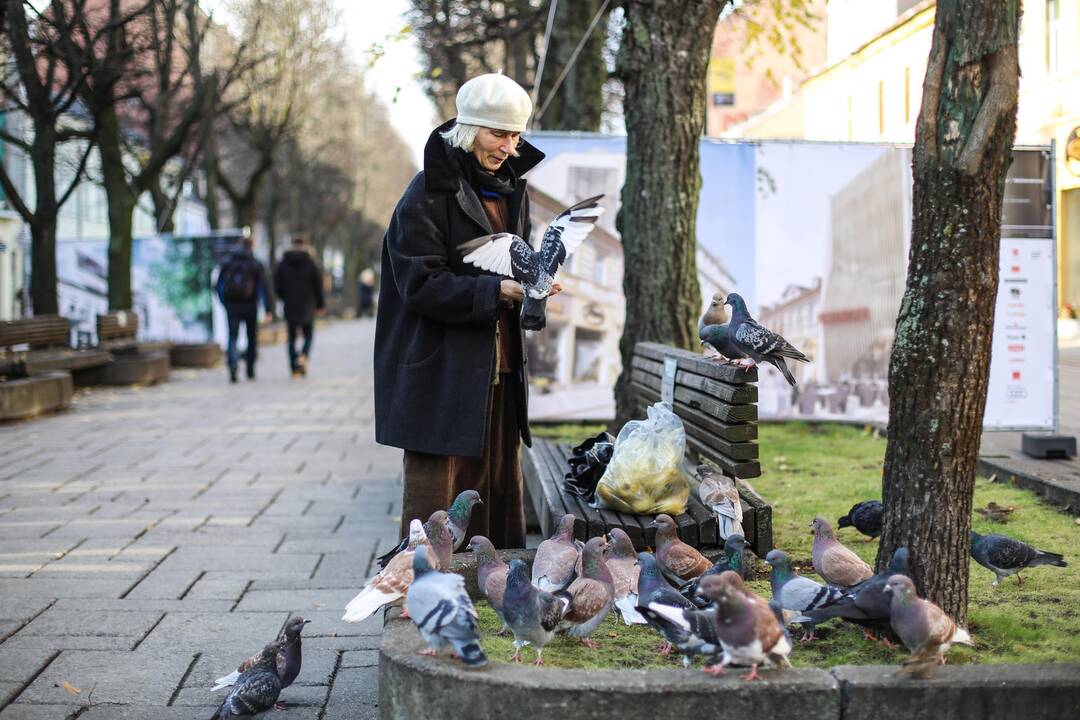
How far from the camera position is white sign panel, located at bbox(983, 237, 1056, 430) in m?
9.68

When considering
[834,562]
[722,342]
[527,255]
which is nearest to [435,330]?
[527,255]

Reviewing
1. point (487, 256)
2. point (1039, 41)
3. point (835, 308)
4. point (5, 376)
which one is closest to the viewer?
point (487, 256)

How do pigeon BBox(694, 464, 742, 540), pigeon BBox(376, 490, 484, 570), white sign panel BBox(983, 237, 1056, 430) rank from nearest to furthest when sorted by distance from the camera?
pigeon BBox(376, 490, 484, 570) < pigeon BBox(694, 464, 742, 540) < white sign panel BBox(983, 237, 1056, 430)

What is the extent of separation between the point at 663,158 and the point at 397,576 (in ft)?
15.2

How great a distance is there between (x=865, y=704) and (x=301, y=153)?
4391 cm

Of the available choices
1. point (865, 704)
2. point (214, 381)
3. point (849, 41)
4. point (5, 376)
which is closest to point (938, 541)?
point (865, 704)

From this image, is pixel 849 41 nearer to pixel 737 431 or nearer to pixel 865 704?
pixel 737 431

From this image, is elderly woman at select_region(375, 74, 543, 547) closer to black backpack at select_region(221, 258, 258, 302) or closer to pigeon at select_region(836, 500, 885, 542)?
pigeon at select_region(836, 500, 885, 542)

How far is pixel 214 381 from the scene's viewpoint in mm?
17984

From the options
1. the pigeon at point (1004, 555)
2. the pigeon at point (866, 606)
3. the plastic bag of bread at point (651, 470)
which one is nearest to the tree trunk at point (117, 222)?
the plastic bag of bread at point (651, 470)

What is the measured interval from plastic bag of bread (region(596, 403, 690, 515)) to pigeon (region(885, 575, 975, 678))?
1.49 m

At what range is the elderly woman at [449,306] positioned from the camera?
427cm

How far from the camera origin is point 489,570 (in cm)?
409

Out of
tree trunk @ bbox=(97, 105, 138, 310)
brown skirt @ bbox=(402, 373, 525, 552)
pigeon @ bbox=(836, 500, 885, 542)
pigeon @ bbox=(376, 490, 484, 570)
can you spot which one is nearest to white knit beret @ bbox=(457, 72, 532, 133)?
brown skirt @ bbox=(402, 373, 525, 552)
